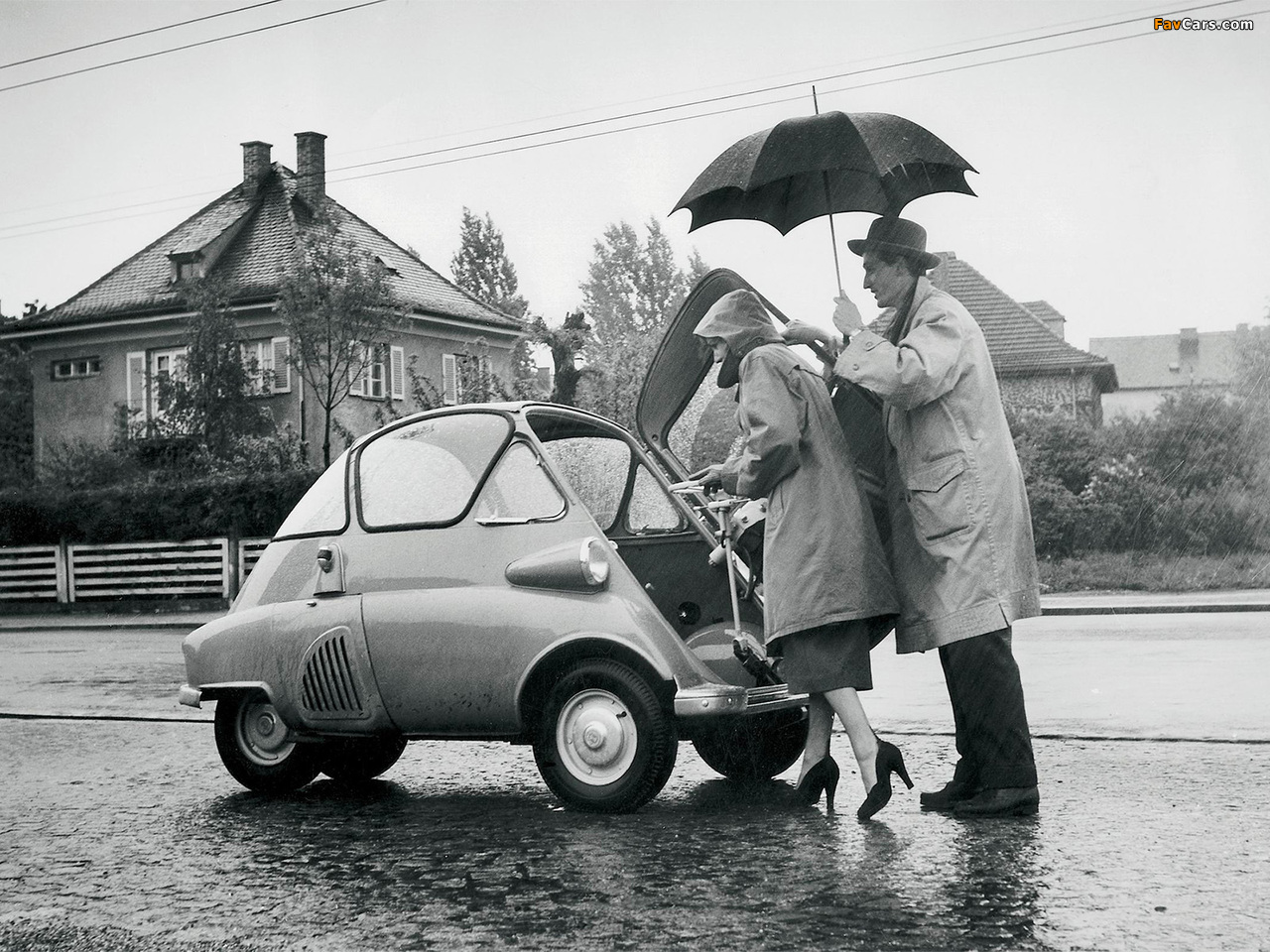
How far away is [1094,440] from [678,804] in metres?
24.9

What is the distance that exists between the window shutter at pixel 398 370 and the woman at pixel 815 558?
1424 inches

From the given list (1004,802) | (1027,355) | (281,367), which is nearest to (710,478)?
(1004,802)

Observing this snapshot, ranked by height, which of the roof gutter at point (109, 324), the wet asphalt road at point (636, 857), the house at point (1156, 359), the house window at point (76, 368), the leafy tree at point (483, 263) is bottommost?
the wet asphalt road at point (636, 857)

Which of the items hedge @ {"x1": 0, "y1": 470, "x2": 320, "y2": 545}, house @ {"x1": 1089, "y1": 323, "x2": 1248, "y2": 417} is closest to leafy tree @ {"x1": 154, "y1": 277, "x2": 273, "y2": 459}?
hedge @ {"x1": 0, "y1": 470, "x2": 320, "y2": 545}

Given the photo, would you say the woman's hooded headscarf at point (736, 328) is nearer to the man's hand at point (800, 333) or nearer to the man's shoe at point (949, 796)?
the man's hand at point (800, 333)

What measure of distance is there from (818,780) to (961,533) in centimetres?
109

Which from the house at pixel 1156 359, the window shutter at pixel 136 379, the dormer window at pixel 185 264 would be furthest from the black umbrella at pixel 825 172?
the house at pixel 1156 359

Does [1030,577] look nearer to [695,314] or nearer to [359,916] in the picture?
[695,314]

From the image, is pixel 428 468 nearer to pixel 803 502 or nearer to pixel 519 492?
pixel 519 492

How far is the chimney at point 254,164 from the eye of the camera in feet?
149

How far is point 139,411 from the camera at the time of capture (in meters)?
37.7

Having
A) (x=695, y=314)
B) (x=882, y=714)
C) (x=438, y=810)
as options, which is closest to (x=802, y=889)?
(x=438, y=810)

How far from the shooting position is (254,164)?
45.5 metres

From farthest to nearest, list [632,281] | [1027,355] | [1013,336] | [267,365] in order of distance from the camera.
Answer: [632,281]
[1013,336]
[1027,355]
[267,365]
